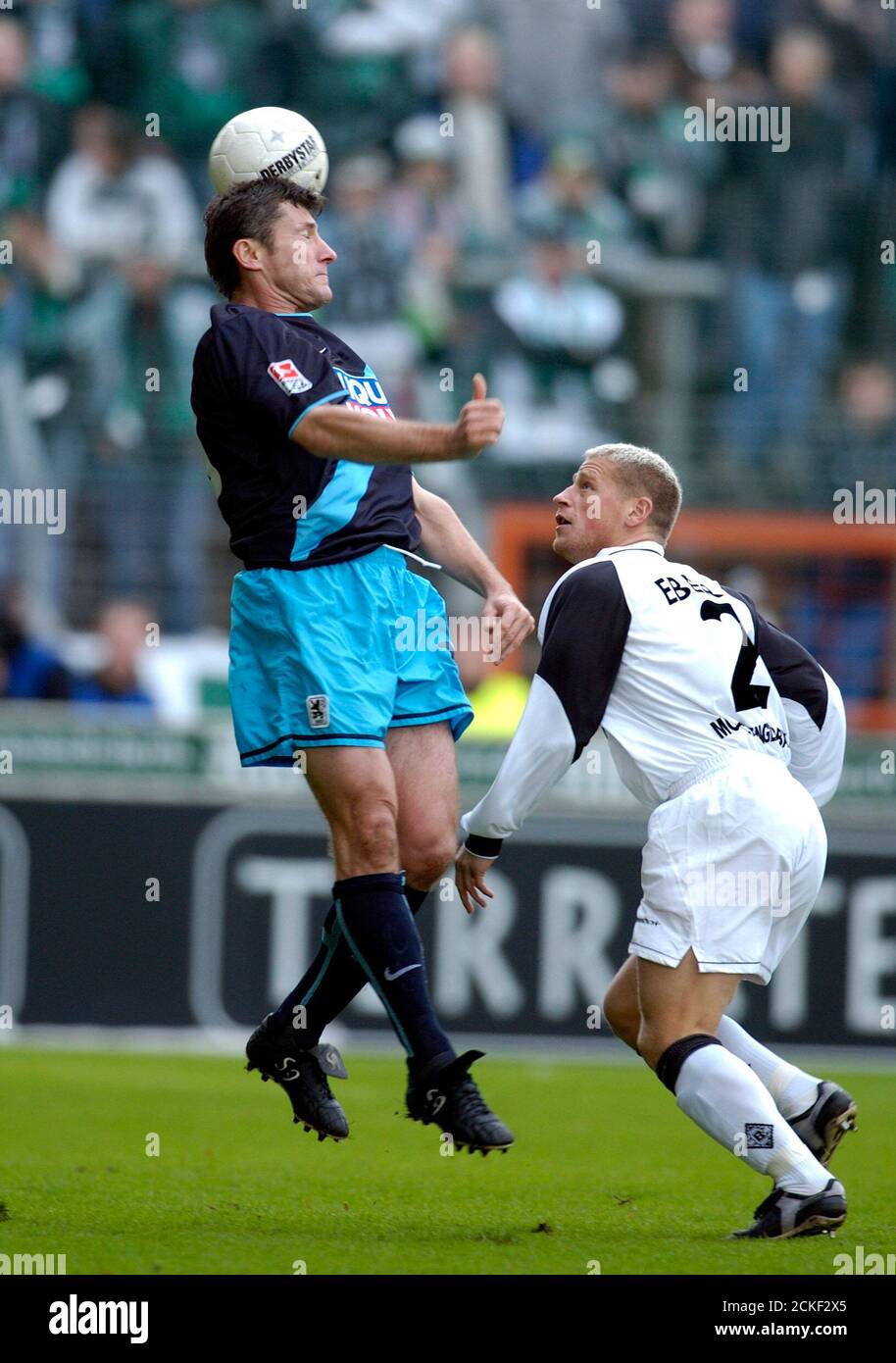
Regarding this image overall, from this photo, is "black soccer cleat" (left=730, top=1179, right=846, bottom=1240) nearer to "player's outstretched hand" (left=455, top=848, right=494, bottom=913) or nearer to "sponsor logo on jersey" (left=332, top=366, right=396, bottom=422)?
"player's outstretched hand" (left=455, top=848, right=494, bottom=913)

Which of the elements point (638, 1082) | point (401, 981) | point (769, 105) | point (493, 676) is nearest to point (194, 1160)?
point (401, 981)

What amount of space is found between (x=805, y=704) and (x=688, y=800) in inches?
21.4

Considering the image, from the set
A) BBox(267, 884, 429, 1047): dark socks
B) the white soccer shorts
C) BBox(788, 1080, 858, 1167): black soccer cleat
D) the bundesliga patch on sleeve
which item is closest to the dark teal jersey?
the bundesliga patch on sleeve

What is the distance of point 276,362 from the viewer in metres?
4.57

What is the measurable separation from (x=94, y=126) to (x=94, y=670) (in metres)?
4.17

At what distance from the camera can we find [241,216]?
4762 millimetres

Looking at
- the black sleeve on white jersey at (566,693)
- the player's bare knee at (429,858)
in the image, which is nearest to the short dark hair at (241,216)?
the black sleeve on white jersey at (566,693)

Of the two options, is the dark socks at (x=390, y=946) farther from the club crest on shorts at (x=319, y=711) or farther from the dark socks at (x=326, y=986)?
the club crest on shorts at (x=319, y=711)

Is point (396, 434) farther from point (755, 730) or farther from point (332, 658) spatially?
point (755, 730)

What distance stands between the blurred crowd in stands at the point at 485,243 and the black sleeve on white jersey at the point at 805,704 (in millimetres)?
6946

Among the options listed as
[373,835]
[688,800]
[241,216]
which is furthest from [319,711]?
[241,216]

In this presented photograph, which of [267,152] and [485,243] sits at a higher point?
[485,243]

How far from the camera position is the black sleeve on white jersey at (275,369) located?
4.50 meters
